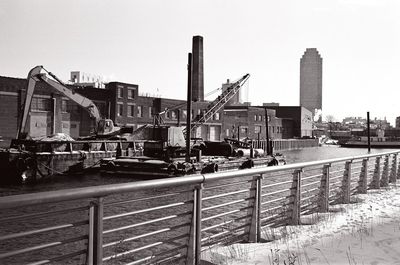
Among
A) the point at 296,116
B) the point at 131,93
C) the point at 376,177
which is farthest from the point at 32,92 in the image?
the point at 296,116

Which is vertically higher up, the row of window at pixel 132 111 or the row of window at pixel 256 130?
the row of window at pixel 132 111

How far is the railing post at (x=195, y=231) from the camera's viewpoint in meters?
5.14

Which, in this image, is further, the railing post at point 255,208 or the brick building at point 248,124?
the brick building at point 248,124

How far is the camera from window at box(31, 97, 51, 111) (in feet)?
169

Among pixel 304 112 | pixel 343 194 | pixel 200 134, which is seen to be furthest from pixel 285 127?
pixel 343 194

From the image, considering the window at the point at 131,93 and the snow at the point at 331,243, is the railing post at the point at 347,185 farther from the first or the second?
the window at the point at 131,93

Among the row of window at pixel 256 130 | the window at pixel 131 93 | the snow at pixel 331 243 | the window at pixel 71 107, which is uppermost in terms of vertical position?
the window at pixel 131 93

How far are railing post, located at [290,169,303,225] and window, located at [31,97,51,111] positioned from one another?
4888cm

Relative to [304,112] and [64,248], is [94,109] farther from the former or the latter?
[304,112]

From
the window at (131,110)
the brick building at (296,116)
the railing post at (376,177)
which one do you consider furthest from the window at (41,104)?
the brick building at (296,116)

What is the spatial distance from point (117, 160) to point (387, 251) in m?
27.5

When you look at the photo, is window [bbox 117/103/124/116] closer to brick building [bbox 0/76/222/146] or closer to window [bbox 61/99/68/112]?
brick building [bbox 0/76/222/146]

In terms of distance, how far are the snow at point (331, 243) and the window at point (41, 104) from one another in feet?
160

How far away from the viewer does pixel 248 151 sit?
40.3 m
